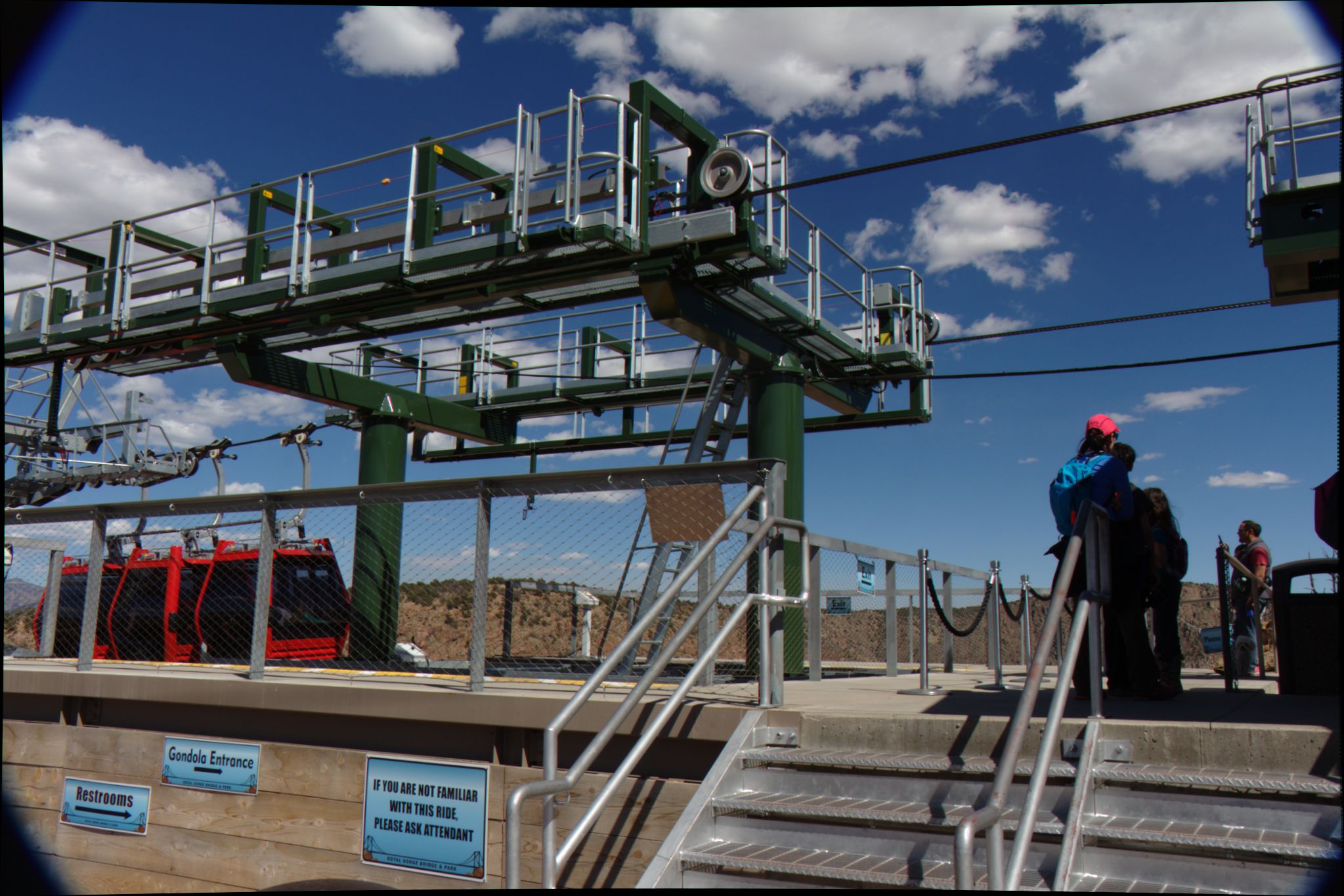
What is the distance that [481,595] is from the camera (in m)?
6.97

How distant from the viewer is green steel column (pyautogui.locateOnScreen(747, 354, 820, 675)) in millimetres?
10742

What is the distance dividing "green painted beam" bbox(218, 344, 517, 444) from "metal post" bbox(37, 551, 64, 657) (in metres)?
2.93

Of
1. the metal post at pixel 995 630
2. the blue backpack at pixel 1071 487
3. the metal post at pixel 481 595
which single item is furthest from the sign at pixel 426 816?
the metal post at pixel 995 630

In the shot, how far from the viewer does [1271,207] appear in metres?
6.31

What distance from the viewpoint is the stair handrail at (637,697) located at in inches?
173

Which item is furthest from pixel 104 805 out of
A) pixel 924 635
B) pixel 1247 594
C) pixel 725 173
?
pixel 1247 594

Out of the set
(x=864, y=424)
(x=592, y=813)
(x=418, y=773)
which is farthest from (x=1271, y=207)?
(x=864, y=424)

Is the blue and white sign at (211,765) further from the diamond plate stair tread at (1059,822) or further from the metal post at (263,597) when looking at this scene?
the diamond plate stair tread at (1059,822)

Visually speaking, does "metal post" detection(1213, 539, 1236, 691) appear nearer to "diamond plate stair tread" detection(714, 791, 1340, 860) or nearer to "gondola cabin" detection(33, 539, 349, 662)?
"diamond plate stair tread" detection(714, 791, 1340, 860)

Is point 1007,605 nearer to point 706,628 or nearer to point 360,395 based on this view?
point 706,628

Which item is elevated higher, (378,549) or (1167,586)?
(378,549)

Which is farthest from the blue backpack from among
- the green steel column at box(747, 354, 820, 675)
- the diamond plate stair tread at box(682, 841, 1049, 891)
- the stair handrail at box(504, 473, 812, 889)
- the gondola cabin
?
the gondola cabin

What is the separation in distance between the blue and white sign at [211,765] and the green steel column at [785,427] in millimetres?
5224

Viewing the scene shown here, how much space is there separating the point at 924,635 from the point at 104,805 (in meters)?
6.77
